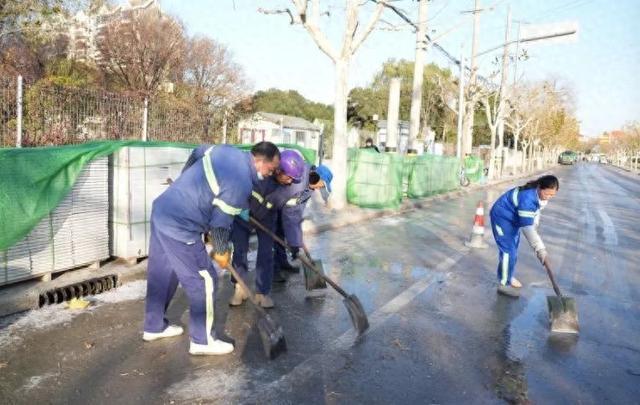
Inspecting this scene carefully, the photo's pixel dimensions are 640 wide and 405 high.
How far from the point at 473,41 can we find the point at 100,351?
82.9ft

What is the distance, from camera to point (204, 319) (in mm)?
3990

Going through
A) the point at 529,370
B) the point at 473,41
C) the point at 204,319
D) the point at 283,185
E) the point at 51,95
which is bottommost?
the point at 529,370

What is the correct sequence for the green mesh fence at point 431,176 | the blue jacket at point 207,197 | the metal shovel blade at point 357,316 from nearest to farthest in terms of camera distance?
the blue jacket at point 207,197 < the metal shovel blade at point 357,316 < the green mesh fence at point 431,176

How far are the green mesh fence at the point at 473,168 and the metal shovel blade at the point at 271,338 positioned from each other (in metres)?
21.6

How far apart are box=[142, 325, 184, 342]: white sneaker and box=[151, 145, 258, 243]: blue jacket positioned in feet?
3.15

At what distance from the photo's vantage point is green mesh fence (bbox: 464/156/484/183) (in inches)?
986

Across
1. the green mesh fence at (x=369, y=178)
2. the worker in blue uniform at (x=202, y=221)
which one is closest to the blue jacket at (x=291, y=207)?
the worker in blue uniform at (x=202, y=221)

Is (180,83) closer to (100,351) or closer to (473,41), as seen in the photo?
(473,41)

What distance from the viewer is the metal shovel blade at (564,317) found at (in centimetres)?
495

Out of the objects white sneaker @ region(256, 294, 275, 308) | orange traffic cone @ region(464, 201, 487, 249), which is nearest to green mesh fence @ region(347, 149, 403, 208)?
orange traffic cone @ region(464, 201, 487, 249)

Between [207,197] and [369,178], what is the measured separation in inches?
395

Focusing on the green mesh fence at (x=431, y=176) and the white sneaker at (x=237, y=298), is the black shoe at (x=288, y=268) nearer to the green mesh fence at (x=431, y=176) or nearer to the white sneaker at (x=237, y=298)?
the white sneaker at (x=237, y=298)

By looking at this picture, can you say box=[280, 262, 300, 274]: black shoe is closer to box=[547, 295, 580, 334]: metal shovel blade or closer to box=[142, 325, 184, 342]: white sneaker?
box=[142, 325, 184, 342]: white sneaker

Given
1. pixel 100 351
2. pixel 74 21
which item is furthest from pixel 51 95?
pixel 74 21
